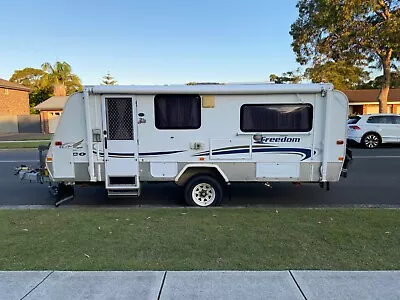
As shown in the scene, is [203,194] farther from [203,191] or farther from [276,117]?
[276,117]

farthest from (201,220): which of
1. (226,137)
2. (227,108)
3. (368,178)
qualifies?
(368,178)

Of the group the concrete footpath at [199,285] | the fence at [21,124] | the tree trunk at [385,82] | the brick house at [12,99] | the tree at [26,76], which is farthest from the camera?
the tree at [26,76]

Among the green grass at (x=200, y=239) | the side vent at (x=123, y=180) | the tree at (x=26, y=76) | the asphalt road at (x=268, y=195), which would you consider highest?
the tree at (x=26, y=76)

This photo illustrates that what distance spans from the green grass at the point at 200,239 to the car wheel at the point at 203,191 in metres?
0.43

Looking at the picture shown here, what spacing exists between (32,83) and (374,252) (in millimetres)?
64672

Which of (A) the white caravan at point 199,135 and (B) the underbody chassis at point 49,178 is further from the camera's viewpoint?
(B) the underbody chassis at point 49,178

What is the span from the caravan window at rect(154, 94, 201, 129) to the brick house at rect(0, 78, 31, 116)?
120 ft

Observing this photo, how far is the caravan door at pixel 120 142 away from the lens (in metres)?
6.12

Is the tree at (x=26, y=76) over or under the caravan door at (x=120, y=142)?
over

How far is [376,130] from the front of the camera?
50.8 feet

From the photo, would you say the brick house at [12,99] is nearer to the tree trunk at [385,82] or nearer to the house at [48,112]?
the house at [48,112]

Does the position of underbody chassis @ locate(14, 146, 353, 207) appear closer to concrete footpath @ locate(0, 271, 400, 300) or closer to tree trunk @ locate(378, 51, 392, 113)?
concrete footpath @ locate(0, 271, 400, 300)

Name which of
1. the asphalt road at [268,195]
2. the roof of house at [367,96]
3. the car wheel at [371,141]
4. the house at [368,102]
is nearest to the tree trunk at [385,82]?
the car wheel at [371,141]

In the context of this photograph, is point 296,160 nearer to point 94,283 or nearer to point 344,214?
point 344,214
